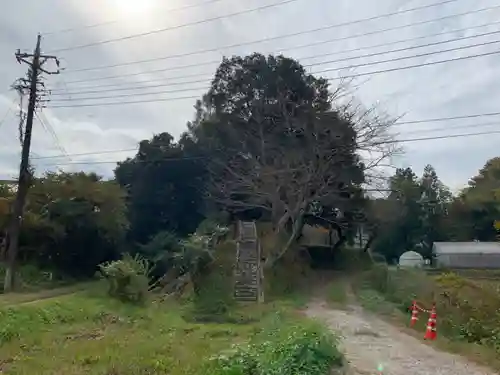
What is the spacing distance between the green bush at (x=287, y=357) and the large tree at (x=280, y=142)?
15926 millimetres

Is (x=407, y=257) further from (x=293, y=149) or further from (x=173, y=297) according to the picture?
(x=173, y=297)

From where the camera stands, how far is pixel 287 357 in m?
6.50

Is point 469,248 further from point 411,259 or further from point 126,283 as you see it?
point 126,283

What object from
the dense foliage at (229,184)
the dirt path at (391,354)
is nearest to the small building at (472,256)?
the dense foliage at (229,184)

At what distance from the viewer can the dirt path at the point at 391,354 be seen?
825 cm

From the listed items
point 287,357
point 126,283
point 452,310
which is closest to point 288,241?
point 126,283

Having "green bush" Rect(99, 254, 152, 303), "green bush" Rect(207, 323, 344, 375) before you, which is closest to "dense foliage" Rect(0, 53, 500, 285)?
"green bush" Rect(99, 254, 152, 303)

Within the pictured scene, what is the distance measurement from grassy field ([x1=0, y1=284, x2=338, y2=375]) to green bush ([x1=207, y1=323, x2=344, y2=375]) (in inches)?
19.2

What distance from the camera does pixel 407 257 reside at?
38.1 metres

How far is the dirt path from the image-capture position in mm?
8250

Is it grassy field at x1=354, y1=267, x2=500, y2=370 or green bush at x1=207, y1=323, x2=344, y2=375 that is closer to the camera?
green bush at x1=207, y1=323, x2=344, y2=375

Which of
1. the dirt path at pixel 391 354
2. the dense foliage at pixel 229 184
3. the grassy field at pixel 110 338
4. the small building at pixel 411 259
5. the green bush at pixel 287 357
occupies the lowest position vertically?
the dirt path at pixel 391 354

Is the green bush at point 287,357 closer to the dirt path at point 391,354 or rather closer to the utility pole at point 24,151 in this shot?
the dirt path at point 391,354

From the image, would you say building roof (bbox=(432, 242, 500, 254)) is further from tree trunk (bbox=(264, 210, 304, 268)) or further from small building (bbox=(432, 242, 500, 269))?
tree trunk (bbox=(264, 210, 304, 268))
